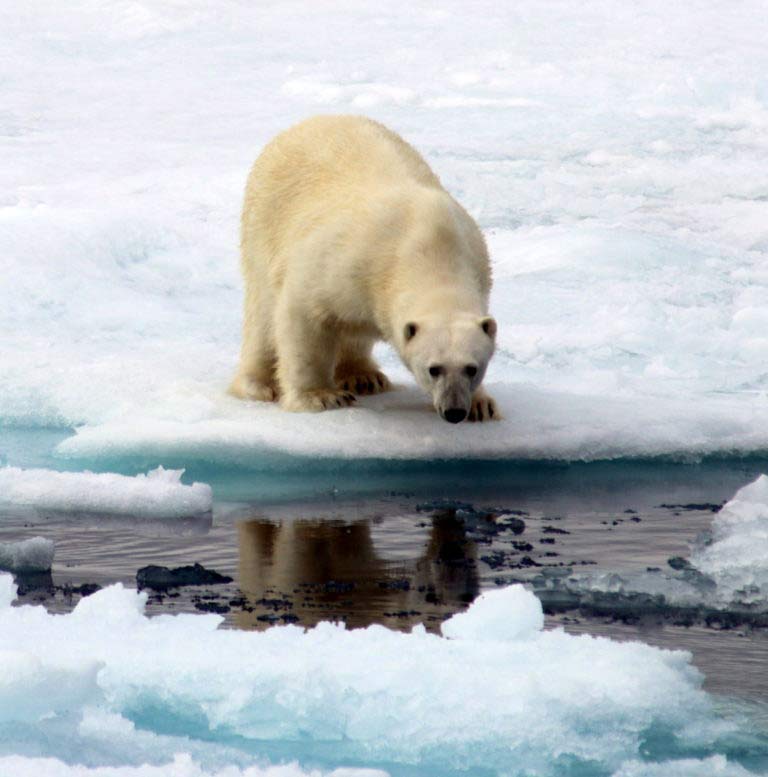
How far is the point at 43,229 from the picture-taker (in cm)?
894

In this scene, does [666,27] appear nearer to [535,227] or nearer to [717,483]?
[535,227]

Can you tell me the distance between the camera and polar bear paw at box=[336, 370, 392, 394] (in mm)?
6117

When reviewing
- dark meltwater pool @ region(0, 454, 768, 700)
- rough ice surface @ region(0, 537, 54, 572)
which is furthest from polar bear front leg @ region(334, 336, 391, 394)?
rough ice surface @ region(0, 537, 54, 572)

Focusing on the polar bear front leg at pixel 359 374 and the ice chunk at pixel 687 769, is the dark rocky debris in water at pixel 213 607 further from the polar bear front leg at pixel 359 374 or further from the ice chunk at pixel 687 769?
the polar bear front leg at pixel 359 374

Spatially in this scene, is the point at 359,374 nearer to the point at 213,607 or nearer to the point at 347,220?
the point at 347,220

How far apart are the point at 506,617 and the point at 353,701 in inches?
18.6

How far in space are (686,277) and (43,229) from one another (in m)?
3.70

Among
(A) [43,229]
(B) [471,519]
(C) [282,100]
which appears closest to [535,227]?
(A) [43,229]

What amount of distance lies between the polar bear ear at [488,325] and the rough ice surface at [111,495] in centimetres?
101

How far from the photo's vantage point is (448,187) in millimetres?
10219

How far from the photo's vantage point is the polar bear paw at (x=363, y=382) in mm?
6117

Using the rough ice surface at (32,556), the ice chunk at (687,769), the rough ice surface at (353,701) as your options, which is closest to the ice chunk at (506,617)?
the rough ice surface at (353,701)

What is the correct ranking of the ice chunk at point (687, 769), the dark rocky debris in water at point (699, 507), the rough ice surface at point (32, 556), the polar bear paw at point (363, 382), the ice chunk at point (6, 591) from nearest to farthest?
the ice chunk at point (687, 769) < the ice chunk at point (6, 591) < the rough ice surface at point (32, 556) < the dark rocky debris in water at point (699, 507) < the polar bear paw at point (363, 382)

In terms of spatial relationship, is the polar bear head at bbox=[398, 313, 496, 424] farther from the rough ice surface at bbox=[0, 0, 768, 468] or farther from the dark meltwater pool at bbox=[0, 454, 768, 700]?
the rough ice surface at bbox=[0, 0, 768, 468]
